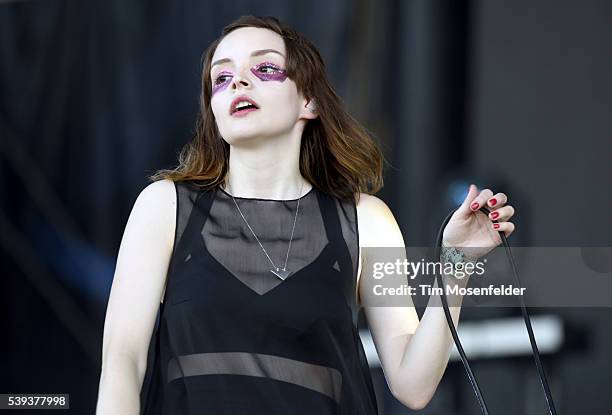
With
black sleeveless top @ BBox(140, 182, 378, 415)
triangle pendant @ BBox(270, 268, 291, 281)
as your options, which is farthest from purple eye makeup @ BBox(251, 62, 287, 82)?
triangle pendant @ BBox(270, 268, 291, 281)

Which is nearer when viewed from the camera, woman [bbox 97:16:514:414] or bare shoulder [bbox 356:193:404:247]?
woman [bbox 97:16:514:414]

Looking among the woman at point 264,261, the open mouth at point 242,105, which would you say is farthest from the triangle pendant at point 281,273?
the open mouth at point 242,105

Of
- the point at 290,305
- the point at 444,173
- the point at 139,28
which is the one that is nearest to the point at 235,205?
the point at 290,305

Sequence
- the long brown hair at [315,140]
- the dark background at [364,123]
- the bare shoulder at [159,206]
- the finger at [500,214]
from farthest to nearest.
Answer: the dark background at [364,123] < the long brown hair at [315,140] < the bare shoulder at [159,206] < the finger at [500,214]

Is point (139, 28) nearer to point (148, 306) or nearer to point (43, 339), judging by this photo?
point (43, 339)

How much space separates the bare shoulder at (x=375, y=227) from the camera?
7.34 ft

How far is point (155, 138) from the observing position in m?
4.16

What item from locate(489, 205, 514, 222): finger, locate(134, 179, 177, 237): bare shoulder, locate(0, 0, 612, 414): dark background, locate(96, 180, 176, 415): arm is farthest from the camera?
locate(0, 0, 612, 414): dark background

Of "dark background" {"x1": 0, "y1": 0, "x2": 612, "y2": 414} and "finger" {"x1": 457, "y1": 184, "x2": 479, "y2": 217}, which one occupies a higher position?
"dark background" {"x1": 0, "y1": 0, "x2": 612, "y2": 414}

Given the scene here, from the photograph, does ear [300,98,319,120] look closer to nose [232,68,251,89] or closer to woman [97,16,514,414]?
woman [97,16,514,414]

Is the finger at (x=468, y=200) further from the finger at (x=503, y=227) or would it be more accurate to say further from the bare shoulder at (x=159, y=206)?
the bare shoulder at (x=159, y=206)

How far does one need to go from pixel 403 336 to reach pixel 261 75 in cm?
65

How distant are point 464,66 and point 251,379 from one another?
7.75ft

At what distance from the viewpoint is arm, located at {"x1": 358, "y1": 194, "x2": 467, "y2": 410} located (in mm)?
2084
